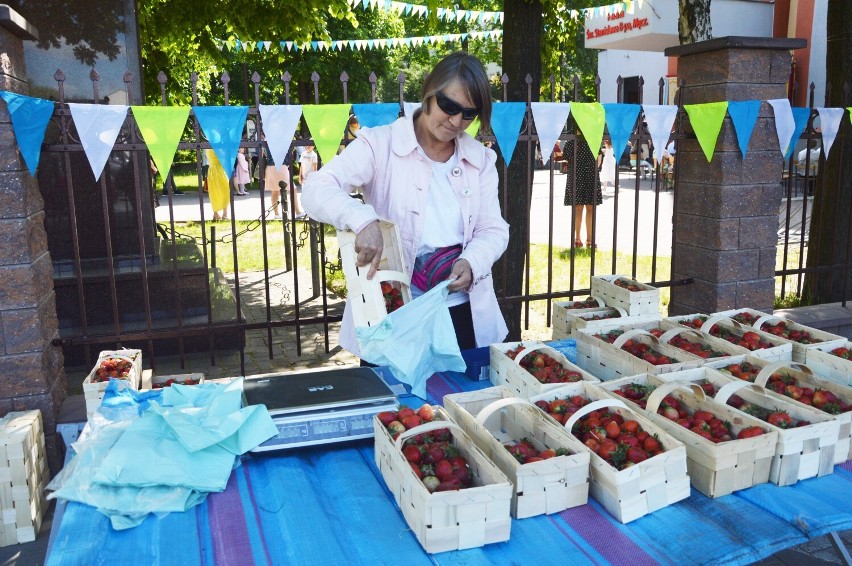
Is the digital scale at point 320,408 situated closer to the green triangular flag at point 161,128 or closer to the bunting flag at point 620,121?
the green triangular flag at point 161,128

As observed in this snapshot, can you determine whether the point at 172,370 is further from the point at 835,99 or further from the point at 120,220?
the point at 835,99

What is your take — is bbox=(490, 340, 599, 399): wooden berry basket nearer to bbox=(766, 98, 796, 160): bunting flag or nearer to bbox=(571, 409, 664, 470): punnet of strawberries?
bbox=(571, 409, 664, 470): punnet of strawberries

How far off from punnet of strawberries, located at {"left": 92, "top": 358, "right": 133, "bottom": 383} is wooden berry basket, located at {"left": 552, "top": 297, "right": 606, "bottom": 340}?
7.53ft

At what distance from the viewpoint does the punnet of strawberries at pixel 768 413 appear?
7.25 feet

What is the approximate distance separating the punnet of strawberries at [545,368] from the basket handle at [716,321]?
79 centimetres

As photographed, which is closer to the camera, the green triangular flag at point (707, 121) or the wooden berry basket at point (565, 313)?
the wooden berry basket at point (565, 313)

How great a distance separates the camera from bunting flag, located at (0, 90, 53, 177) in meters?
3.38

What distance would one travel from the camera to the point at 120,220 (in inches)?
275

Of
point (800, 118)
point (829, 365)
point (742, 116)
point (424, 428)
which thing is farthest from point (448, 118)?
point (800, 118)

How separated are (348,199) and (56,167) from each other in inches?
201

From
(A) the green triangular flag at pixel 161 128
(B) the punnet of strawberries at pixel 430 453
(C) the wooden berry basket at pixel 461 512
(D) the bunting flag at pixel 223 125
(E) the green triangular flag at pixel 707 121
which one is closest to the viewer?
(C) the wooden berry basket at pixel 461 512

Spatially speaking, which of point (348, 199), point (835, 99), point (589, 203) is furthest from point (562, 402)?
point (589, 203)

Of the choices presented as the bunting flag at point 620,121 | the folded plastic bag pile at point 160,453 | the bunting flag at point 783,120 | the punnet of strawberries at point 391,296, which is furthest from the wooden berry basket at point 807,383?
the bunting flag at point 783,120

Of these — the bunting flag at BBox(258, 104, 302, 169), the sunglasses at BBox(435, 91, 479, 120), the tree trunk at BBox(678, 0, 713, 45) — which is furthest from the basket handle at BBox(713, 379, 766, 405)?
the tree trunk at BBox(678, 0, 713, 45)
